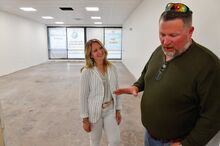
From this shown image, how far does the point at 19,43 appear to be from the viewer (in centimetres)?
964

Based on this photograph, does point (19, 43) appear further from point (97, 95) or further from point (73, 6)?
point (97, 95)

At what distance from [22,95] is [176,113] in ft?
16.1

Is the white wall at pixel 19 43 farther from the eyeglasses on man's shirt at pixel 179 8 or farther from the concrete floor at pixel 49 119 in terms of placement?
the eyeglasses on man's shirt at pixel 179 8

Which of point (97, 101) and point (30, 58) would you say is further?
point (30, 58)

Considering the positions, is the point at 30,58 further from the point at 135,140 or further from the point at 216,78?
the point at 216,78

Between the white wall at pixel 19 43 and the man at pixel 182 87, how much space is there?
830 centimetres

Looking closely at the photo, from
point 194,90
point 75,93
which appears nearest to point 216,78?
point 194,90

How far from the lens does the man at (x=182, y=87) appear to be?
936mm

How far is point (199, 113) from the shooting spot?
1.02m

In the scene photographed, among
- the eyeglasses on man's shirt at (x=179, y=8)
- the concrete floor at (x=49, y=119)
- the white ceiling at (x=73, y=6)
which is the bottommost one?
the concrete floor at (x=49, y=119)

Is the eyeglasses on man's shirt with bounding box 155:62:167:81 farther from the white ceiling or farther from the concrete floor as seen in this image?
the white ceiling

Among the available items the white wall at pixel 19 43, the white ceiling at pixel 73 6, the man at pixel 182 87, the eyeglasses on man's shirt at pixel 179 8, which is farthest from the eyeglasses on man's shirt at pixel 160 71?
the white wall at pixel 19 43

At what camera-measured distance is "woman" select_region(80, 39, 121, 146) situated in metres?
1.82

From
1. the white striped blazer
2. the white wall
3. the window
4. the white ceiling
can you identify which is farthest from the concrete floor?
the window
